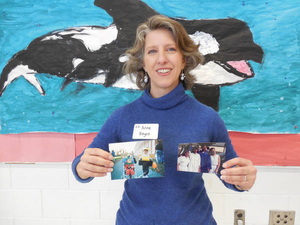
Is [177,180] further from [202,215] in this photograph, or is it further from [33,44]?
[33,44]

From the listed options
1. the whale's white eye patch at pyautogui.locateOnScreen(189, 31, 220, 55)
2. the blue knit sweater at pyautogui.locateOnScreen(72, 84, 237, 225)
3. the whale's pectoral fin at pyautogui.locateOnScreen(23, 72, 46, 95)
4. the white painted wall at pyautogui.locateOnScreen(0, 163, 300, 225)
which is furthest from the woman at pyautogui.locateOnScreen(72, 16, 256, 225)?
the whale's pectoral fin at pyautogui.locateOnScreen(23, 72, 46, 95)

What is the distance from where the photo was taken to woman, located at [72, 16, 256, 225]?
0.86 meters

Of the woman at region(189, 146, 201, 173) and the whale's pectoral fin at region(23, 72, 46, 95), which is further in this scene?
the whale's pectoral fin at region(23, 72, 46, 95)

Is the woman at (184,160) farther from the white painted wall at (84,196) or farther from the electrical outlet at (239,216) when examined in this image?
the electrical outlet at (239,216)

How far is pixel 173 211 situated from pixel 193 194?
0.37 ft

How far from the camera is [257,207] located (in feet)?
4.38

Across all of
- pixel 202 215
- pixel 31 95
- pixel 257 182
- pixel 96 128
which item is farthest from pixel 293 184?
pixel 31 95

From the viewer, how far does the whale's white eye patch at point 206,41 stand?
1.23 meters

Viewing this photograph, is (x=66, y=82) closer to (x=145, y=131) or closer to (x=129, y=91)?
(x=129, y=91)

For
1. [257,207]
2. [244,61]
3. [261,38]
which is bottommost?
[257,207]

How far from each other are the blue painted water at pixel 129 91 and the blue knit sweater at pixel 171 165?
388mm

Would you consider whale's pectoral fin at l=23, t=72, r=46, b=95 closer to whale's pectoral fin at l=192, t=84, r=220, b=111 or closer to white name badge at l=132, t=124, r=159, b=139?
white name badge at l=132, t=124, r=159, b=139

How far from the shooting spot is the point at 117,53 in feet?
4.24

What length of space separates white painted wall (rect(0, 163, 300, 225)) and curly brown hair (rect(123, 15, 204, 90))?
0.71 meters
